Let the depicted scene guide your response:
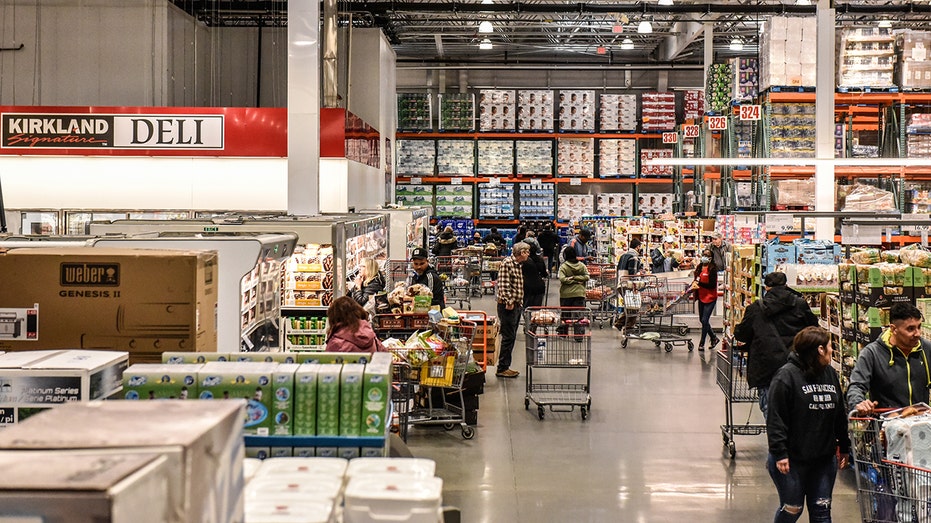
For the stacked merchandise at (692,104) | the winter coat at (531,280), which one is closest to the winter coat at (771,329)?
the winter coat at (531,280)

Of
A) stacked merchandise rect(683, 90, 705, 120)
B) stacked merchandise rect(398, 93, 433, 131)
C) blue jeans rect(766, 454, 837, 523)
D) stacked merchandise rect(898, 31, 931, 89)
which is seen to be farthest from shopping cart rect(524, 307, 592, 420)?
stacked merchandise rect(683, 90, 705, 120)

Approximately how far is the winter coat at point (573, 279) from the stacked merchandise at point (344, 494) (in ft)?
37.9

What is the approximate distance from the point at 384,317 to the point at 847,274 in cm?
444

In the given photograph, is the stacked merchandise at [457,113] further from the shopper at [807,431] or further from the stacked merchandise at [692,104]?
the shopper at [807,431]

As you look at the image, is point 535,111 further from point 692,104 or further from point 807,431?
point 807,431

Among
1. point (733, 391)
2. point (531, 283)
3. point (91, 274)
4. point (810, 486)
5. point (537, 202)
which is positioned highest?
point (537, 202)

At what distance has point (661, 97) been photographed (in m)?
28.6

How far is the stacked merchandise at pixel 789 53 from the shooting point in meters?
13.2

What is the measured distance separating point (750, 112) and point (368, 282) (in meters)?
5.99

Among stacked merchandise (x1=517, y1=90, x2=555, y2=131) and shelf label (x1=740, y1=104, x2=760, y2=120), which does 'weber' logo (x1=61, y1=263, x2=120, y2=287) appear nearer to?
shelf label (x1=740, y1=104, x2=760, y2=120)

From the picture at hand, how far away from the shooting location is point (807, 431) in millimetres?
5375
